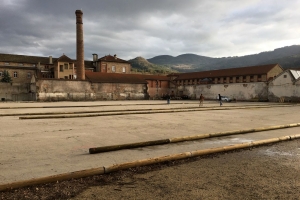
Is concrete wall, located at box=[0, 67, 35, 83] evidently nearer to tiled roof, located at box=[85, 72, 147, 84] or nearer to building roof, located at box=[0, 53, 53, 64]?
building roof, located at box=[0, 53, 53, 64]

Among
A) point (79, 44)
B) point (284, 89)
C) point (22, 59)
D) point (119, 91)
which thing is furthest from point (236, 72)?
point (22, 59)

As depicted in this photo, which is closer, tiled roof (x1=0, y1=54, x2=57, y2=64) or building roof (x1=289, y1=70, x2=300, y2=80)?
building roof (x1=289, y1=70, x2=300, y2=80)

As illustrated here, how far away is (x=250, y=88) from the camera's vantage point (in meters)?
42.6

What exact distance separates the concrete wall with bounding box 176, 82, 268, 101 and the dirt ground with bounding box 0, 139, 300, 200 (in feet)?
130

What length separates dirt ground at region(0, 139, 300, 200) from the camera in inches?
137

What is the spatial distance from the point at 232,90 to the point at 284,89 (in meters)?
9.84

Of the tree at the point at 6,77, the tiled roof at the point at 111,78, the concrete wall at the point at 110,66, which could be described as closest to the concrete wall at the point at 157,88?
the tiled roof at the point at 111,78

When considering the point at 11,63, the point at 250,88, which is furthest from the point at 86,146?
the point at 11,63

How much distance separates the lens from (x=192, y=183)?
3936mm

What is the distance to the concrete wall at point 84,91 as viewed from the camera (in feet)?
123

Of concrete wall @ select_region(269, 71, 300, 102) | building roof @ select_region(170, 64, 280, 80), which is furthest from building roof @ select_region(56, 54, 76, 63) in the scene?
concrete wall @ select_region(269, 71, 300, 102)

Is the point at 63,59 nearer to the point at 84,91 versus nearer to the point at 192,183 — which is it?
the point at 84,91

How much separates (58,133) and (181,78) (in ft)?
178

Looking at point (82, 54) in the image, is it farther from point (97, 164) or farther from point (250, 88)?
point (97, 164)
